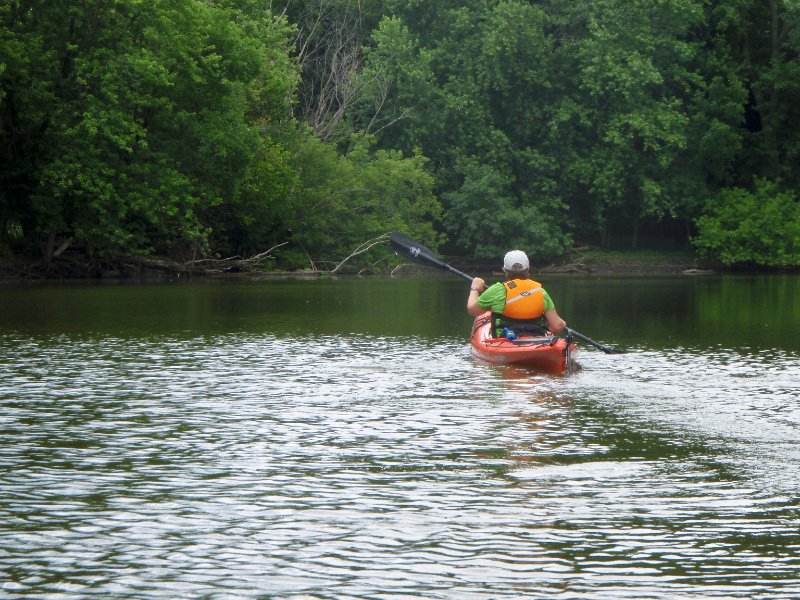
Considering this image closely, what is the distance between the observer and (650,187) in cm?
6606

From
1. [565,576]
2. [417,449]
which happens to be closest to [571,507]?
[565,576]

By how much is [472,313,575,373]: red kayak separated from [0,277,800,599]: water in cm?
27

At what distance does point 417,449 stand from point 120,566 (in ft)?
14.3

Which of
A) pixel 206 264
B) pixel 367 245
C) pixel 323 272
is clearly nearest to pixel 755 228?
pixel 367 245

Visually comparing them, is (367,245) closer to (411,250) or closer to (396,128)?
(396,128)

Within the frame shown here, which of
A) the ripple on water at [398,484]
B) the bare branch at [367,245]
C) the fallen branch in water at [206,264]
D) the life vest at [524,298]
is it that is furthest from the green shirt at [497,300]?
the bare branch at [367,245]

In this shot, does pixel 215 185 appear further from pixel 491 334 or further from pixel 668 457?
pixel 668 457

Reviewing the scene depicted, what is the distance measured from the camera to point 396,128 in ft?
236

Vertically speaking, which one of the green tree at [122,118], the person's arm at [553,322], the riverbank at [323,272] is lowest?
the riverbank at [323,272]

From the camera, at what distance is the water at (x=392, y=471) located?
24.9 ft

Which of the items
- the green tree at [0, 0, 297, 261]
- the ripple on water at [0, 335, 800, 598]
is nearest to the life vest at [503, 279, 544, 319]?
the ripple on water at [0, 335, 800, 598]

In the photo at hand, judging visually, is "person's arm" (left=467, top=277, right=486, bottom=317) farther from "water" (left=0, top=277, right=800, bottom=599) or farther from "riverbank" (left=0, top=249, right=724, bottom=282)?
"riverbank" (left=0, top=249, right=724, bottom=282)

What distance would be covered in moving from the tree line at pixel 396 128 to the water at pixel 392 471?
87.6 feet

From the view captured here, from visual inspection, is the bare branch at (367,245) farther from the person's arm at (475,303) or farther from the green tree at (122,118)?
the person's arm at (475,303)
